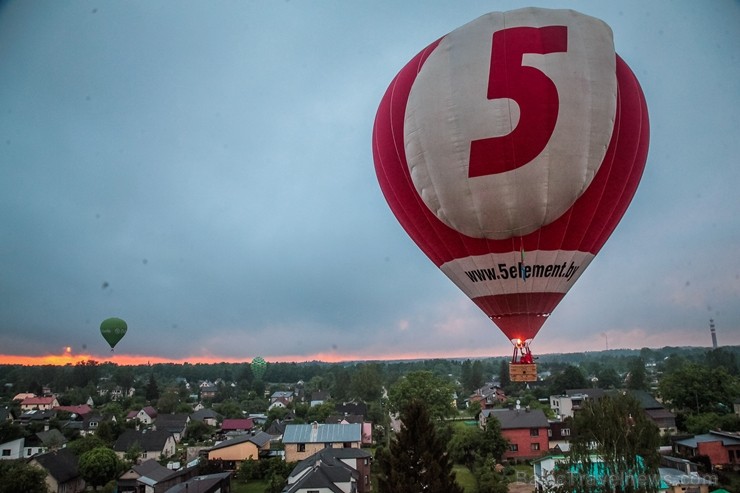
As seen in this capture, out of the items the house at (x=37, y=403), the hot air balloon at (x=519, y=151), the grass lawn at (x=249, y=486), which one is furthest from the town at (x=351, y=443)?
the house at (x=37, y=403)

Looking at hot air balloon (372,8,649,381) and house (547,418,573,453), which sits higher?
hot air balloon (372,8,649,381)

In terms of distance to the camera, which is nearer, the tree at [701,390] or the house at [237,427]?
the tree at [701,390]

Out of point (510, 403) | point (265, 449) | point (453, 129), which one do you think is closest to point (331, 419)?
point (265, 449)

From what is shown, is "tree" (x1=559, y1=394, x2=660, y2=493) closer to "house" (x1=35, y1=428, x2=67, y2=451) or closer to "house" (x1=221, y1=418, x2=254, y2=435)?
"house" (x1=221, y1=418, x2=254, y2=435)

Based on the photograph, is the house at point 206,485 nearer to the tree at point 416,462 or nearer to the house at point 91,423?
the tree at point 416,462

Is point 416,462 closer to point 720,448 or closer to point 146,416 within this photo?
point 720,448

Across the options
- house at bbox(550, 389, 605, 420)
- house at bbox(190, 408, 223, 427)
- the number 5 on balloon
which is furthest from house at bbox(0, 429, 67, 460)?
house at bbox(550, 389, 605, 420)
